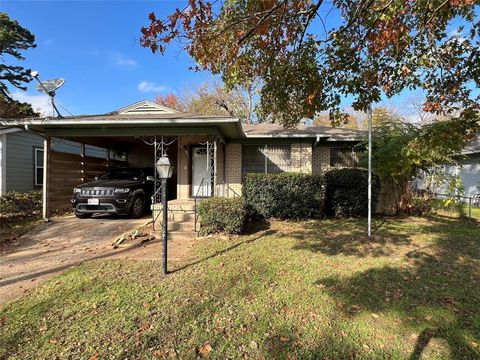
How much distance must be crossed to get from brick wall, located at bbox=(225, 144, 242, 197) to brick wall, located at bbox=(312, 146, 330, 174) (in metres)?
3.05

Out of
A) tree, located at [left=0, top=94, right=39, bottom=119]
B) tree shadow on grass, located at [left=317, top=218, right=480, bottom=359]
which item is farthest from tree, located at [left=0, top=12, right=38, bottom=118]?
tree shadow on grass, located at [left=317, top=218, right=480, bottom=359]

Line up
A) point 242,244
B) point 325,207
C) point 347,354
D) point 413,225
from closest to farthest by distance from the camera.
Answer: point 347,354, point 242,244, point 413,225, point 325,207

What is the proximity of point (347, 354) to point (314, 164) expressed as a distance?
9.95 m

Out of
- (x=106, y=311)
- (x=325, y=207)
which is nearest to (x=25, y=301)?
(x=106, y=311)

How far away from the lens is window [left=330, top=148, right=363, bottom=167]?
40.6 feet

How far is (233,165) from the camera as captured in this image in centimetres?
1241

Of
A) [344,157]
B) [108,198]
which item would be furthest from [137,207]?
[344,157]

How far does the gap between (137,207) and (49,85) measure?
665 cm

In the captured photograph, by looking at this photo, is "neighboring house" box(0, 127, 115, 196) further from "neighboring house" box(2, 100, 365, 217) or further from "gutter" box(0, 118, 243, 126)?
"gutter" box(0, 118, 243, 126)

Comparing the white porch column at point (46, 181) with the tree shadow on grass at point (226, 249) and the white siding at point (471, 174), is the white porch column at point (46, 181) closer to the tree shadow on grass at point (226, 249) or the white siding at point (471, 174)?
the tree shadow on grass at point (226, 249)

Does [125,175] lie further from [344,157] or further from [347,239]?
[344,157]

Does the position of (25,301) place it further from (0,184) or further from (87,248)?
(0,184)

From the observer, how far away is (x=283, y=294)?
4.40 metres

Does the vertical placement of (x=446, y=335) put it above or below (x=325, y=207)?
below
